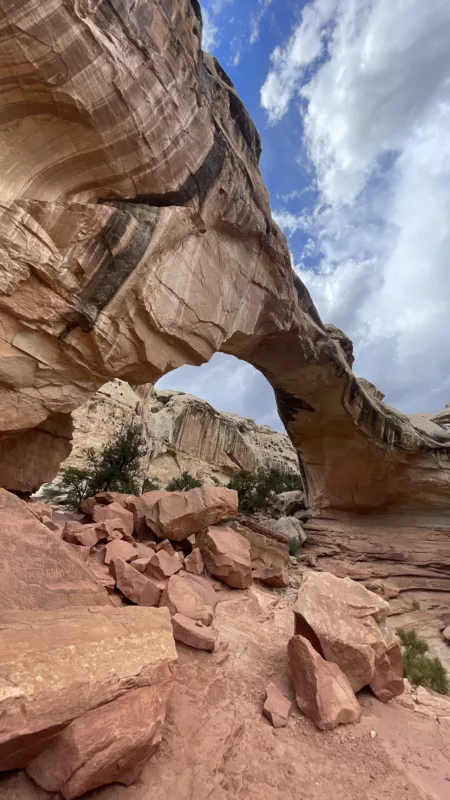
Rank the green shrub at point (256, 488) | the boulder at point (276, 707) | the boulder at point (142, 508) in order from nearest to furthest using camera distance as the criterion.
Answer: the boulder at point (276, 707) → the boulder at point (142, 508) → the green shrub at point (256, 488)

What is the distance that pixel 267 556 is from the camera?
7957 mm

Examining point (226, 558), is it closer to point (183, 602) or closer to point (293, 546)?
point (183, 602)

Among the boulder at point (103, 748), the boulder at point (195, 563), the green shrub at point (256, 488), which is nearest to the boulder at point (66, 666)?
the boulder at point (103, 748)

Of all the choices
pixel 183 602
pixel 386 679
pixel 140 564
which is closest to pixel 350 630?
pixel 386 679

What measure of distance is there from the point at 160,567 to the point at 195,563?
47.8 inches

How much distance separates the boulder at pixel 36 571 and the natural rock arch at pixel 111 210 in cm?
227

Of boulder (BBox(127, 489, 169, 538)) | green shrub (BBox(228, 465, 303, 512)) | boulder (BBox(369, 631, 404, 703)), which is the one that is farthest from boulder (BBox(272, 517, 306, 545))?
boulder (BBox(369, 631, 404, 703))

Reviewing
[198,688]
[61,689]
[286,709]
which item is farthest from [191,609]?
[61,689]

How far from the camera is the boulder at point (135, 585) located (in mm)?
4367

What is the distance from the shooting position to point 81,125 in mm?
5215

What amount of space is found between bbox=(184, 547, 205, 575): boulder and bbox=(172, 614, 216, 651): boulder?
5.97 feet

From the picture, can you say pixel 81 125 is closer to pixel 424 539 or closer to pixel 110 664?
pixel 110 664

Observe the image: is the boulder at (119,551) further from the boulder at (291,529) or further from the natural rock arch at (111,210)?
the boulder at (291,529)

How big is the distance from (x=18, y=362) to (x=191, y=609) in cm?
410
